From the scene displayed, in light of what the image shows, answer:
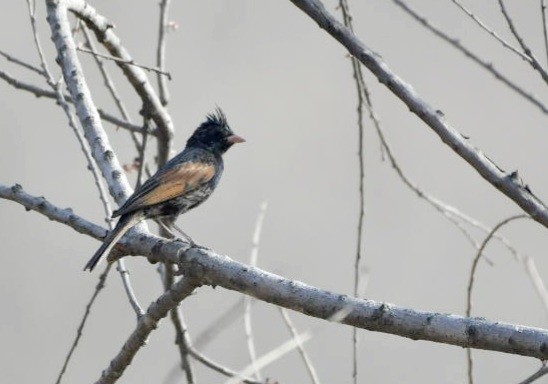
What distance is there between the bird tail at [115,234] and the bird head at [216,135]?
1.99 m

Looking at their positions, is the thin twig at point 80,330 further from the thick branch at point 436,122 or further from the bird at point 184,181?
the thick branch at point 436,122

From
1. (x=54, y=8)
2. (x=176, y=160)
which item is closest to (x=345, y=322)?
(x=54, y=8)

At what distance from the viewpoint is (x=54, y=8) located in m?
4.68

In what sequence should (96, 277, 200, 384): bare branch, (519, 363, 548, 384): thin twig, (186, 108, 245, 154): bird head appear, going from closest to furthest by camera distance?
1. (519, 363, 548, 384): thin twig
2. (96, 277, 200, 384): bare branch
3. (186, 108, 245, 154): bird head

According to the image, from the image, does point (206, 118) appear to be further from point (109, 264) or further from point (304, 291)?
point (304, 291)

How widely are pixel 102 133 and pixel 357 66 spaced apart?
41.3 inches

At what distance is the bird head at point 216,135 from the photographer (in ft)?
21.6

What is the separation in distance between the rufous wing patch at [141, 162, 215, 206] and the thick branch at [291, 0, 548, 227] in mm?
2116

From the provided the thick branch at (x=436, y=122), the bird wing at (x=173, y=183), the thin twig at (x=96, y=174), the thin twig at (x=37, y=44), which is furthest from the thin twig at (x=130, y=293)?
the thick branch at (x=436, y=122)

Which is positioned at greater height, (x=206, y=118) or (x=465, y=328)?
(x=206, y=118)

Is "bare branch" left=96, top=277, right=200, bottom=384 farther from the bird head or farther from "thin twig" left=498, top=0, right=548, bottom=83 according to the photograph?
the bird head

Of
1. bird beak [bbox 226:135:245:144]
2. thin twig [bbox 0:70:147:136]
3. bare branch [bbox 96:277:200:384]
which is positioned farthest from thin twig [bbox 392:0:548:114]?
bird beak [bbox 226:135:245:144]

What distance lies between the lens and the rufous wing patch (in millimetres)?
5285

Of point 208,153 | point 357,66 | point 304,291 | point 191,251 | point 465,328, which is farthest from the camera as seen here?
point 208,153
